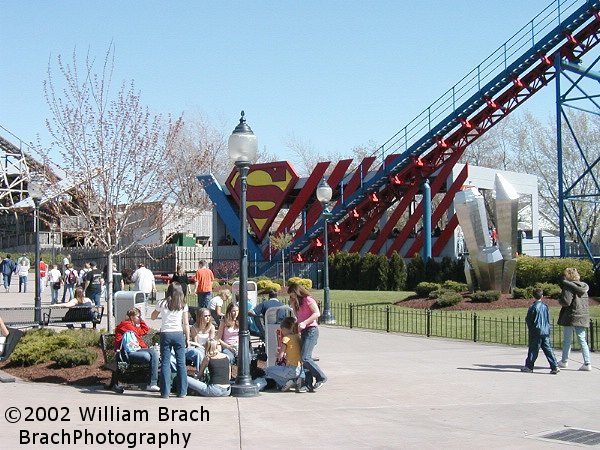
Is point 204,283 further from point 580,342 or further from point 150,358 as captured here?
point 580,342

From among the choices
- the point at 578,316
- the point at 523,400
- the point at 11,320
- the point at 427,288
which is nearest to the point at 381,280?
the point at 427,288

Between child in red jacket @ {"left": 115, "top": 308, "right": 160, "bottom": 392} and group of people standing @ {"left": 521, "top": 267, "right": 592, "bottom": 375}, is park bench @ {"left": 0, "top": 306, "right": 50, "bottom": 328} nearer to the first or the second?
child in red jacket @ {"left": 115, "top": 308, "right": 160, "bottom": 392}

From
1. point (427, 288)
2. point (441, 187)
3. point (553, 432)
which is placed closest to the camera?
point (553, 432)

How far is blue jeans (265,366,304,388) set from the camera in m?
11.9

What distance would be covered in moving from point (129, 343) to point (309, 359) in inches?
102

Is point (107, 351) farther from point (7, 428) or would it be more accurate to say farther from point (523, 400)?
point (523, 400)

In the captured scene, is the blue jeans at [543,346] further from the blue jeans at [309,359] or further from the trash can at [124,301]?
the trash can at [124,301]

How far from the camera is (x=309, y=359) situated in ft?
39.2

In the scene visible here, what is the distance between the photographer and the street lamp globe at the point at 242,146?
1198 centimetres

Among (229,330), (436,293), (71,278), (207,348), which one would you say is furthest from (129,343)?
(71,278)

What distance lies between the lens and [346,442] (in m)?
8.60

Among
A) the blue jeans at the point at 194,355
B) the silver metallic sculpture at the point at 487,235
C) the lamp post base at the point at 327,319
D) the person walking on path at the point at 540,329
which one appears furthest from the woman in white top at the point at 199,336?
the silver metallic sculpture at the point at 487,235

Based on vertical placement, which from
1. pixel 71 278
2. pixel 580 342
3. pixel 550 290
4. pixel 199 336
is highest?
pixel 71 278

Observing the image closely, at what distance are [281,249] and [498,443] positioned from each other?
33.3m
